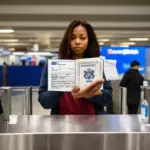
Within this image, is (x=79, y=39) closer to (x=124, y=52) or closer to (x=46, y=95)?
(x=46, y=95)

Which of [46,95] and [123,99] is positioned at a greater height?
[46,95]

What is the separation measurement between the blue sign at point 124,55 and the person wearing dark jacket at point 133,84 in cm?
14

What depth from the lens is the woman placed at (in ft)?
4.93

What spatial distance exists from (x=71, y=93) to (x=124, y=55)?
425 centimetres

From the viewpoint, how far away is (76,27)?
5.07 feet

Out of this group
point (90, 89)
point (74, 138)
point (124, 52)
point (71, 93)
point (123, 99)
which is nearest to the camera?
point (74, 138)

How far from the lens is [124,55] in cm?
561

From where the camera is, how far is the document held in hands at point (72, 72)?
4.21ft

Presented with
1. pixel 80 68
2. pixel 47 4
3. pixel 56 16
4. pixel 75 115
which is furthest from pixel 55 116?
pixel 56 16

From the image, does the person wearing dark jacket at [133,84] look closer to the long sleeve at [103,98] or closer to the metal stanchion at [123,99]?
the metal stanchion at [123,99]

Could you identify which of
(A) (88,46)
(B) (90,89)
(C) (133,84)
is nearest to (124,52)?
(C) (133,84)

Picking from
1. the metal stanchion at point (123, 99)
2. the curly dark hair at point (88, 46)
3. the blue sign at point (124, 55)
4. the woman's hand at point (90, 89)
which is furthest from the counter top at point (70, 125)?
the blue sign at point (124, 55)

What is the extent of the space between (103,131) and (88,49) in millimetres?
544

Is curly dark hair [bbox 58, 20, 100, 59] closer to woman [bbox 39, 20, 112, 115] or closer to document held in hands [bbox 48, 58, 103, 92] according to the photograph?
woman [bbox 39, 20, 112, 115]
